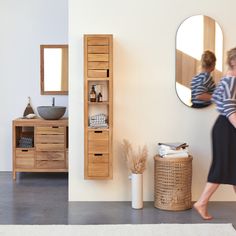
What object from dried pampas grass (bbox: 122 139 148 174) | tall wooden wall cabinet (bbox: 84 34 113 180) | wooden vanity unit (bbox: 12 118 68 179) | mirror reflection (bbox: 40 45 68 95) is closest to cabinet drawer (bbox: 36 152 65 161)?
wooden vanity unit (bbox: 12 118 68 179)

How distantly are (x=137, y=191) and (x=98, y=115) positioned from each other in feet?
2.67

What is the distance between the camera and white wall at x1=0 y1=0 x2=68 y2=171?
5973 millimetres

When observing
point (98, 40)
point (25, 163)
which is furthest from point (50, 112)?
point (98, 40)

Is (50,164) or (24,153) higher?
(24,153)

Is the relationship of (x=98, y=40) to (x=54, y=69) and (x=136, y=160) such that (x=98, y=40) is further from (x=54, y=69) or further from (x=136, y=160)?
(x=54, y=69)

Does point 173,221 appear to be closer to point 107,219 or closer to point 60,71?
point 107,219

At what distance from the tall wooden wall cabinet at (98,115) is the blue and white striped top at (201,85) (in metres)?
0.83

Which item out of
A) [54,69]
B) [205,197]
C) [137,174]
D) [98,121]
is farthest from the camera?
[54,69]

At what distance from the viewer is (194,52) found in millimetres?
4320

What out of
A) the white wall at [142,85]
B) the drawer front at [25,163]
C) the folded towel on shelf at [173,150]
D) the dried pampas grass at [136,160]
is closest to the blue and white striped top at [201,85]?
the white wall at [142,85]

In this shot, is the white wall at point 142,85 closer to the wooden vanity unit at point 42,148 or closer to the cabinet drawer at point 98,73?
the cabinet drawer at point 98,73

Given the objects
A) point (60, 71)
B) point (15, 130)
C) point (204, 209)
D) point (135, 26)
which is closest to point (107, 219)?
point (204, 209)

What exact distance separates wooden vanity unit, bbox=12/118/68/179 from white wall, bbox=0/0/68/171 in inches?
23.7

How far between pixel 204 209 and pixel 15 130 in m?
2.80
